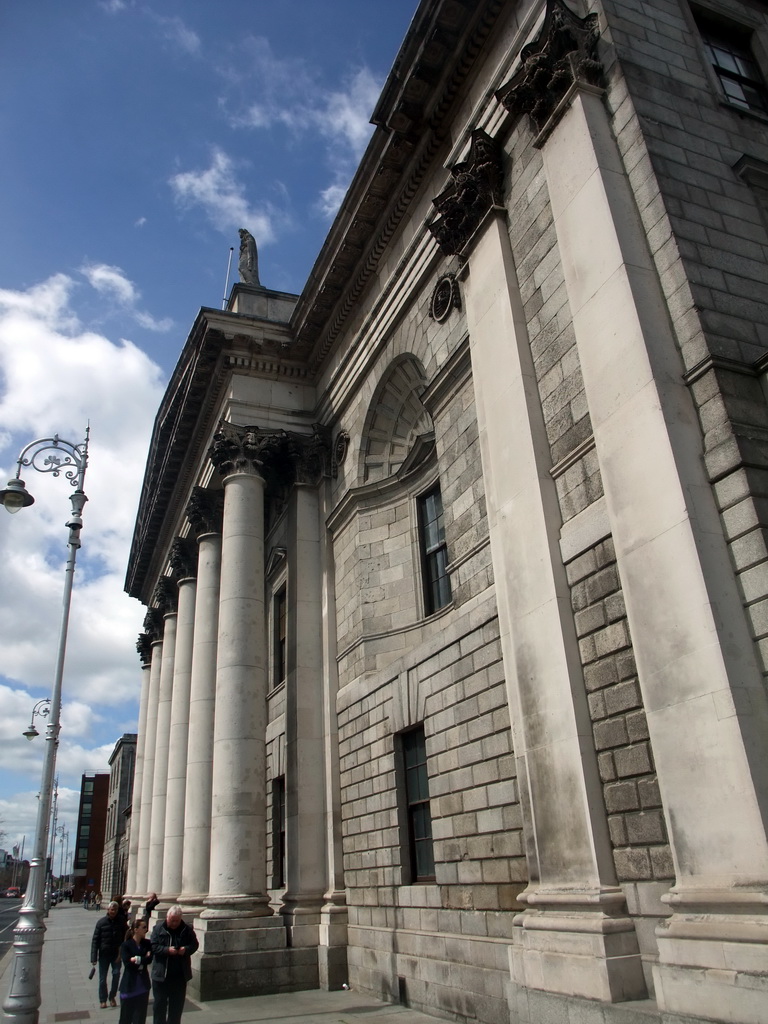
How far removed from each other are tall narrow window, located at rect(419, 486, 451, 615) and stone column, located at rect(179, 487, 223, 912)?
8.42 meters

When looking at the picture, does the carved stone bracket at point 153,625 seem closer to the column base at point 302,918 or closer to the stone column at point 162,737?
the stone column at point 162,737

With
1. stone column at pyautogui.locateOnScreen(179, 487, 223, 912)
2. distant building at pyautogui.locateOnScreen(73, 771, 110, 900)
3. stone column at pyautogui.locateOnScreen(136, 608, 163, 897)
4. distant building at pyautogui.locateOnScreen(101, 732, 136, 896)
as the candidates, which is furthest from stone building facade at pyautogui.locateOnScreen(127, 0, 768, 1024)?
distant building at pyautogui.locateOnScreen(73, 771, 110, 900)

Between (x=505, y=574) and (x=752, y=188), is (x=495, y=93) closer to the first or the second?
(x=752, y=188)

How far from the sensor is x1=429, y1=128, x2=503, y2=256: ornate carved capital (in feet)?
40.0

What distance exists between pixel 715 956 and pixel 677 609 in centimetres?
284

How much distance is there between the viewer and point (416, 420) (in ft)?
56.9

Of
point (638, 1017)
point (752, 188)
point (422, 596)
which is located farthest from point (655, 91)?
point (638, 1017)

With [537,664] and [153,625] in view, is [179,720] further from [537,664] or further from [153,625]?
[537,664]

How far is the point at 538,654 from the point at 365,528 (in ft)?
25.7

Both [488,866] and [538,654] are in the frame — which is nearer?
[538,654]

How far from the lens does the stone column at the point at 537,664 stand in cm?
814

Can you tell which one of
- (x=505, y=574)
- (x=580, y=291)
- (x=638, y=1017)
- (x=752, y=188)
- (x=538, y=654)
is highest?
(x=752, y=188)

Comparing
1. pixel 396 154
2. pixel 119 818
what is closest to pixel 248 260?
pixel 396 154

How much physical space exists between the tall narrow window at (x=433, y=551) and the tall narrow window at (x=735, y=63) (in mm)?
8077
